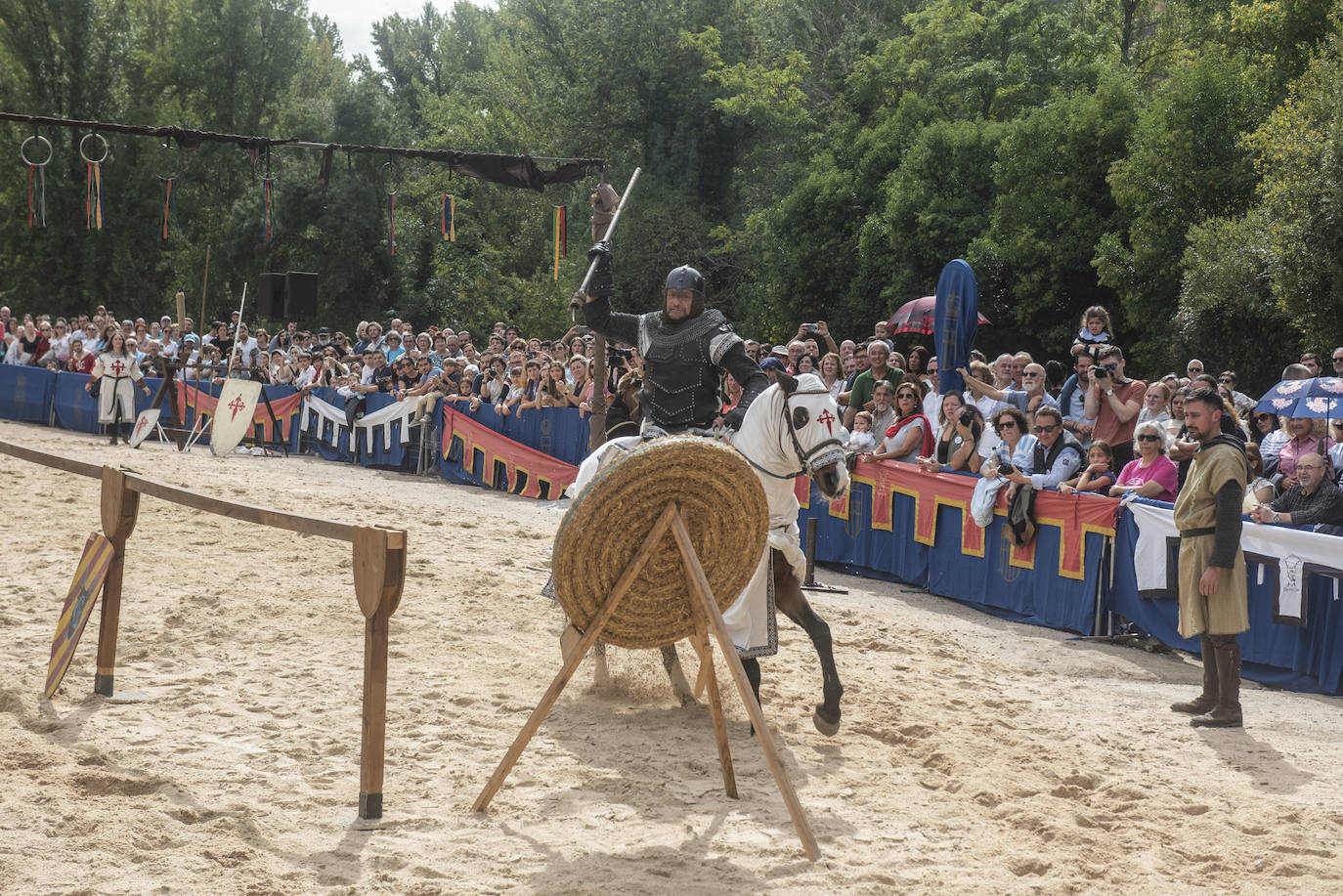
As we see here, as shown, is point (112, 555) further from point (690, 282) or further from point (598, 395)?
point (598, 395)

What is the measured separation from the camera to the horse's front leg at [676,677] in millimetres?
6824

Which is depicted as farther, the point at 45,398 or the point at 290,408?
the point at 45,398

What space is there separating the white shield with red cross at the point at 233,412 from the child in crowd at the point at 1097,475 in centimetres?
1263

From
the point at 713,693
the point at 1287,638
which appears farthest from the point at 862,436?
the point at 713,693

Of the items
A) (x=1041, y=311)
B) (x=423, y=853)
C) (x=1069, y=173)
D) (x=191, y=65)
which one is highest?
(x=191, y=65)

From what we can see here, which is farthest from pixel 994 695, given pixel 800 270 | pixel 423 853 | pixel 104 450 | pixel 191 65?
pixel 191 65

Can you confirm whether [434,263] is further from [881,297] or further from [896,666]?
[896,666]

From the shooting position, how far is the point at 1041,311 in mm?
23438

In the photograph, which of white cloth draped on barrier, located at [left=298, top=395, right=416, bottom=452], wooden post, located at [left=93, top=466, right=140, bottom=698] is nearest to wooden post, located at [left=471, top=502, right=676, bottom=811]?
wooden post, located at [left=93, top=466, right=140, bottom=698]

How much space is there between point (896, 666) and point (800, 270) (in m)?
20.6

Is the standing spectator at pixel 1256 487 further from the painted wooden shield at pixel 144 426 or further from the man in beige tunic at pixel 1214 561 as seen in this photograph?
the painted wooden shield at pixel 144 426

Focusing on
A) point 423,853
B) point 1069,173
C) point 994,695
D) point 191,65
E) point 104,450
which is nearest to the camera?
point 423,853

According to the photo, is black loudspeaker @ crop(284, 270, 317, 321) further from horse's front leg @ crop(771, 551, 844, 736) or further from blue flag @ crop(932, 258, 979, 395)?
horse's front leg @ crop(771, 551, 844, 736)

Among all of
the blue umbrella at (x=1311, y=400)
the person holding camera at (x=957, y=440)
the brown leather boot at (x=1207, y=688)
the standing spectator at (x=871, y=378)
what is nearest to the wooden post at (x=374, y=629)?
the brown leather boot at (x=1207, y=688)
